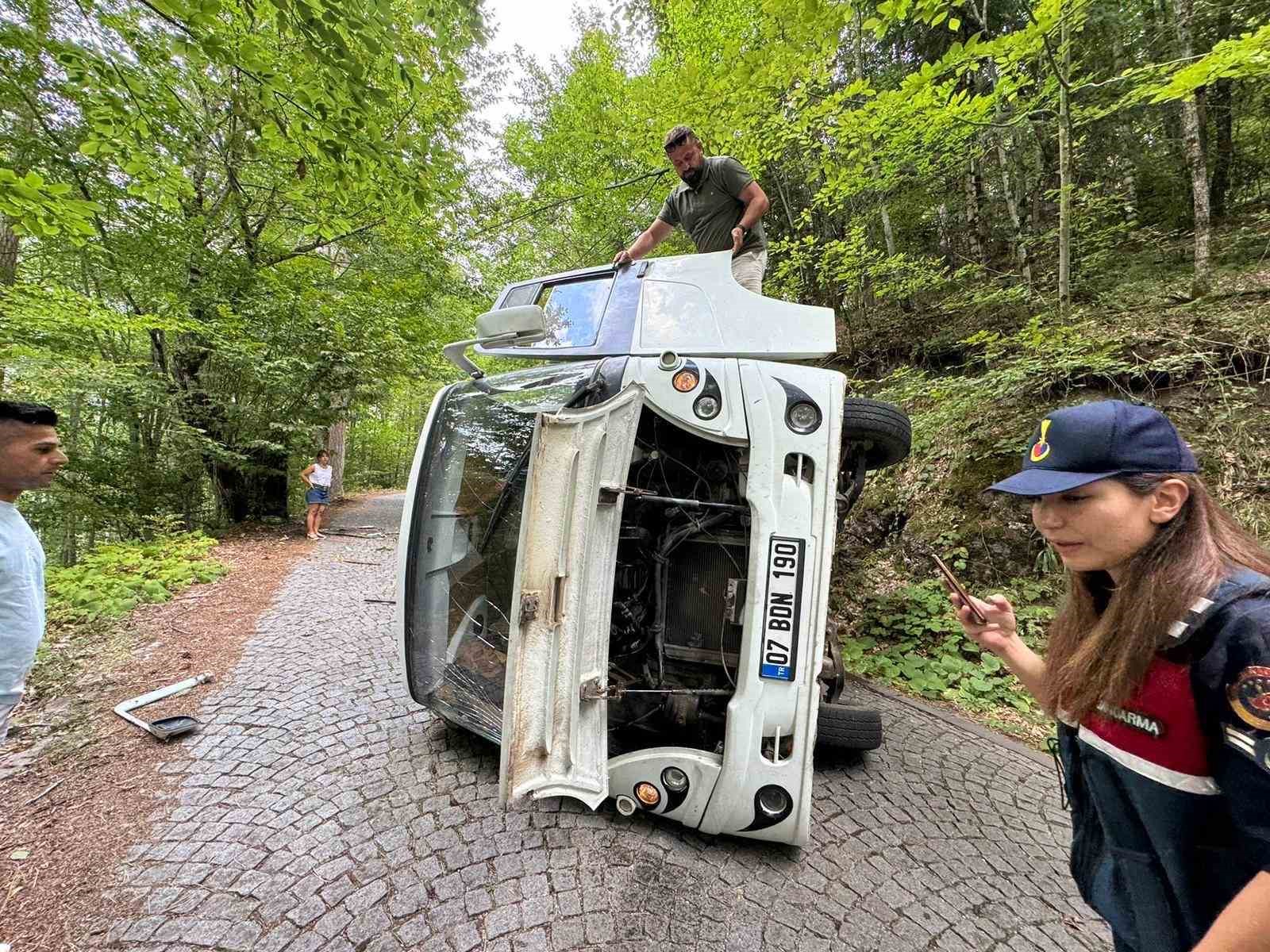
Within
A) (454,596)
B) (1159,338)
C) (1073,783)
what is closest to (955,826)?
(1073,783)

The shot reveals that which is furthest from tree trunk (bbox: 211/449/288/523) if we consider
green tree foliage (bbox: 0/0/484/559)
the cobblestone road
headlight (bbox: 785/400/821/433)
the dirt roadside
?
headlight (bbox: 785/400/821/433)

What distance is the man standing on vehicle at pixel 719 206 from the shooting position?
9.86ft

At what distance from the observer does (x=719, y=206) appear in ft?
10.6

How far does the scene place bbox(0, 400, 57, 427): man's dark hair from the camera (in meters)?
1.88

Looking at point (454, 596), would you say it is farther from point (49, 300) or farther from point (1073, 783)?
point (49, 300)

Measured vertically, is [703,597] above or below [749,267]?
below

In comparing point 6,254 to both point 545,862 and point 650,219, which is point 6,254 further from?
point 545,862

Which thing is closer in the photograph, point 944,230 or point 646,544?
point 646,544

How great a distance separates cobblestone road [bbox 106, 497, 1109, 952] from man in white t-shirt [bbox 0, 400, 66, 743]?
3.12 ft

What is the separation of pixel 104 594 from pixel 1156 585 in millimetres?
7546

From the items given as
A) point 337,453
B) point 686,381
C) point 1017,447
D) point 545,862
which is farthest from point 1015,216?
point 337,453

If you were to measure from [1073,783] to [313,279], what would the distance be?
10.8 metres

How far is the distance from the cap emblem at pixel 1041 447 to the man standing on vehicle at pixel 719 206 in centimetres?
215

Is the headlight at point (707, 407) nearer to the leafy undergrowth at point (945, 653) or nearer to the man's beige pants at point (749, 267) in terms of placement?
the man's beige pants at point (749, 267)
